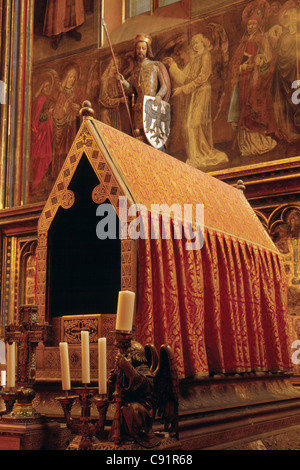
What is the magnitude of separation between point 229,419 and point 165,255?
1267 millimetres

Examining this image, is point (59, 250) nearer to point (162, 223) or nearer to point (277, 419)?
point (162, 223)

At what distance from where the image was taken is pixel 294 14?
28.0 feet

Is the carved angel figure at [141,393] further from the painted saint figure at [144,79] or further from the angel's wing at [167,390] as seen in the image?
the painted saint figure at [144,79]

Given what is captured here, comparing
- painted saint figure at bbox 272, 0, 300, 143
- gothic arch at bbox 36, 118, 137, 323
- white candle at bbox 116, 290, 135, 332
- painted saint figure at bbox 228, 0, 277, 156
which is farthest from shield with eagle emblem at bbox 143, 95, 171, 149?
white candle at bbox 116, 290, 135, 332

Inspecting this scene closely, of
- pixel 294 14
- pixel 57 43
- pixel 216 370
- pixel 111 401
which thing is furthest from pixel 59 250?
pixel 57 43

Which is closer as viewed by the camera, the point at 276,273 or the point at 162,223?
the point at 162,223

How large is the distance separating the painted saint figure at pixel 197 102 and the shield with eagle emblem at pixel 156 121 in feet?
0.90

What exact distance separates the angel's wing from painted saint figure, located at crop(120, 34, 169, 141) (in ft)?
20.3

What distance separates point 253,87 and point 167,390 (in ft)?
20.8

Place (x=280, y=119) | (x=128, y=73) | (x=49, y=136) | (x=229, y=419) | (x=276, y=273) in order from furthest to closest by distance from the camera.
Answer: (x=49, y=136) → (x=128, y=73) → (x=280, y=119) → (x=276, y=273) → (x=229, y=419)

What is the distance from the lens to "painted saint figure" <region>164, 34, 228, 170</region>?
29.6 ft

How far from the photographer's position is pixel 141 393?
9.90 feet

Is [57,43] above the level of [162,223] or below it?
above

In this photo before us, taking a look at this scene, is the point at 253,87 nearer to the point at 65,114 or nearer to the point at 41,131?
the point at 65,114
